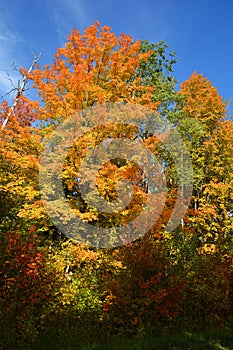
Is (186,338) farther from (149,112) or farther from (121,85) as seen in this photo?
(149,112)

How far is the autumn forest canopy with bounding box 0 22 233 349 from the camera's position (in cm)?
694

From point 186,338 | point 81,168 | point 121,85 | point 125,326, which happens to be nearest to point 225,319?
point 186,338

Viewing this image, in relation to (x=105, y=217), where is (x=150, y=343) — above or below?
below

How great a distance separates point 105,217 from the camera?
11.7 m

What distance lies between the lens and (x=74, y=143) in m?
11.1

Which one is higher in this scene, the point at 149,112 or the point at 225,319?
the point at 149,112

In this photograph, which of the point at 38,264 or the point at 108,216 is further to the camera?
the point at 108,216

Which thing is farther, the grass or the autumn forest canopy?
the autumn forest canopy

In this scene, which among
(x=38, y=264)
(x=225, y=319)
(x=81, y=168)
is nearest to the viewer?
(x=38, y=264)

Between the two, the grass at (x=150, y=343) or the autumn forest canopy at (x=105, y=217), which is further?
the autumn forest canopy at (x=105, y=217)

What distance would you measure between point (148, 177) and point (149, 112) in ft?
10.9

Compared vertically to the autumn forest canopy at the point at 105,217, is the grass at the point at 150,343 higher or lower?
lower

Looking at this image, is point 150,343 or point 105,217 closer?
point 150,343

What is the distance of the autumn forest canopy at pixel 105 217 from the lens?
22.8 feet
